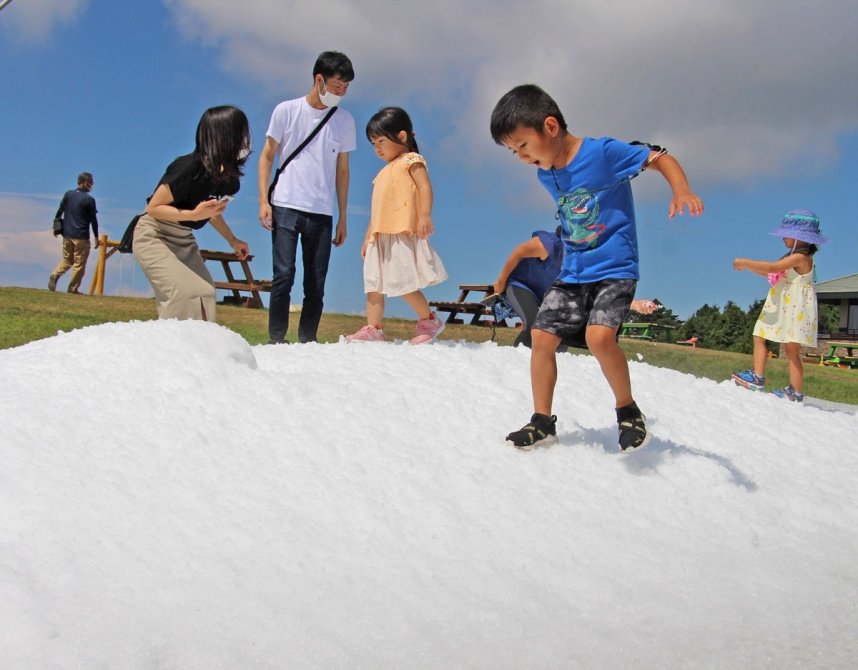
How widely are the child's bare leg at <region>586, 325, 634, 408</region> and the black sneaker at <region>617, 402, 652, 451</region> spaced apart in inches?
1.3

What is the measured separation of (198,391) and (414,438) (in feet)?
3.11

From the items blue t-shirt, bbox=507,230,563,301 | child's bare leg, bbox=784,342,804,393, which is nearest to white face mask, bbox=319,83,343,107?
blue t-shirt, bbox=507,230,563,301

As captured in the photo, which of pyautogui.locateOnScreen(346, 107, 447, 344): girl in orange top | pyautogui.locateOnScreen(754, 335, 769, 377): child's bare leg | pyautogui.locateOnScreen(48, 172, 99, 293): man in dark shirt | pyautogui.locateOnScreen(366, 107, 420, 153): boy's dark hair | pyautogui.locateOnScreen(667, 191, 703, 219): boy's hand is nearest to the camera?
pyautogui.locateOnScreen(667, 191, 703, 219): boy's hand

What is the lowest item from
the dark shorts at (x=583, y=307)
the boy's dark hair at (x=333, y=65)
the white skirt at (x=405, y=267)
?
the dark shorts at (x=583, y=307)

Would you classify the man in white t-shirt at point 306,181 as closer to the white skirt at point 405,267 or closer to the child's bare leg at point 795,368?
the white skirt at point 405,267

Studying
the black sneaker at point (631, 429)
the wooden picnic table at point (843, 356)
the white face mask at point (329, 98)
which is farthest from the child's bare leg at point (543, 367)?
the wooden picnic table at point (843, 356)

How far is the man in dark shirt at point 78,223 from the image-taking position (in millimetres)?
13422

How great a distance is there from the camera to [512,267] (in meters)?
5.66

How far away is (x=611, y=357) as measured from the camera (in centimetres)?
313

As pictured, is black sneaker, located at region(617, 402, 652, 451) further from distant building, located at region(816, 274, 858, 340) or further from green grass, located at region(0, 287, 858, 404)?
distant building, located at region(816, 274, 858, 340)

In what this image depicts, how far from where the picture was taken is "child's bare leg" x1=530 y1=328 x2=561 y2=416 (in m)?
3.27

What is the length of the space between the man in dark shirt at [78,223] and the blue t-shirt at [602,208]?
12151mm

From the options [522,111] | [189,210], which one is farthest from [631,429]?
[189,210]

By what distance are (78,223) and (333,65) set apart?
970 centimetres
